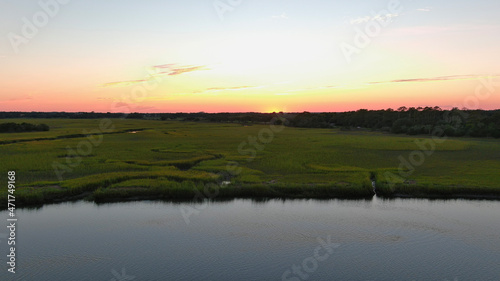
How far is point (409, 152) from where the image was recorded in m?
35.2

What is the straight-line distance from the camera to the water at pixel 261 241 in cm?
1074

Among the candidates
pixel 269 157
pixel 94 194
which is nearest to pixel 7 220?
pixel 94 194

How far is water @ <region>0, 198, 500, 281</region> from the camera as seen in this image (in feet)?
35.2

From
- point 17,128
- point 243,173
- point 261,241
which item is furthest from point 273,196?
point 17,128

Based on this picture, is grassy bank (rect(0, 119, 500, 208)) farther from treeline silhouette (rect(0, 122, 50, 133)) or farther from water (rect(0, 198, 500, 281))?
treeline silhouette (rect(0, 122, 50, 133))

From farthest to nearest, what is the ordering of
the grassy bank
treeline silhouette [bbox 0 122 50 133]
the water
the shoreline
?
1. treeline silhouette [bbox 0 122 50 133]
2. the grassy bank
3. the shoreline
4. the water

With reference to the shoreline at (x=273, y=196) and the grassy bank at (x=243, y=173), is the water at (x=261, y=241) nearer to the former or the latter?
the shoreline at (x=273, y=196)

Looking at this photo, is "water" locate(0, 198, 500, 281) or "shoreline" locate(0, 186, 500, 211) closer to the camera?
"water" locate(0, 198, 500, 281)

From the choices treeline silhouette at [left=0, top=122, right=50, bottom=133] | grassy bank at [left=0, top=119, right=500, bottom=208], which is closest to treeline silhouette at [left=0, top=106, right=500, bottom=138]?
grassy bank at [left=0, top=119, right=500, bottom=208]

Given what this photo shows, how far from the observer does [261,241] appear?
13.0 m

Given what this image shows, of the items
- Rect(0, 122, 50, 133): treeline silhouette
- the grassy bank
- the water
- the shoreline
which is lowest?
the water

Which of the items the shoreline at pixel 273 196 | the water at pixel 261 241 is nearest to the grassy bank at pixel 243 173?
the shoreline at pixel 273 196

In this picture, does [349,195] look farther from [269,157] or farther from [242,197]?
[269,157]

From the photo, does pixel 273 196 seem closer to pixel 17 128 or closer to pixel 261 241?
pixel 261 241
